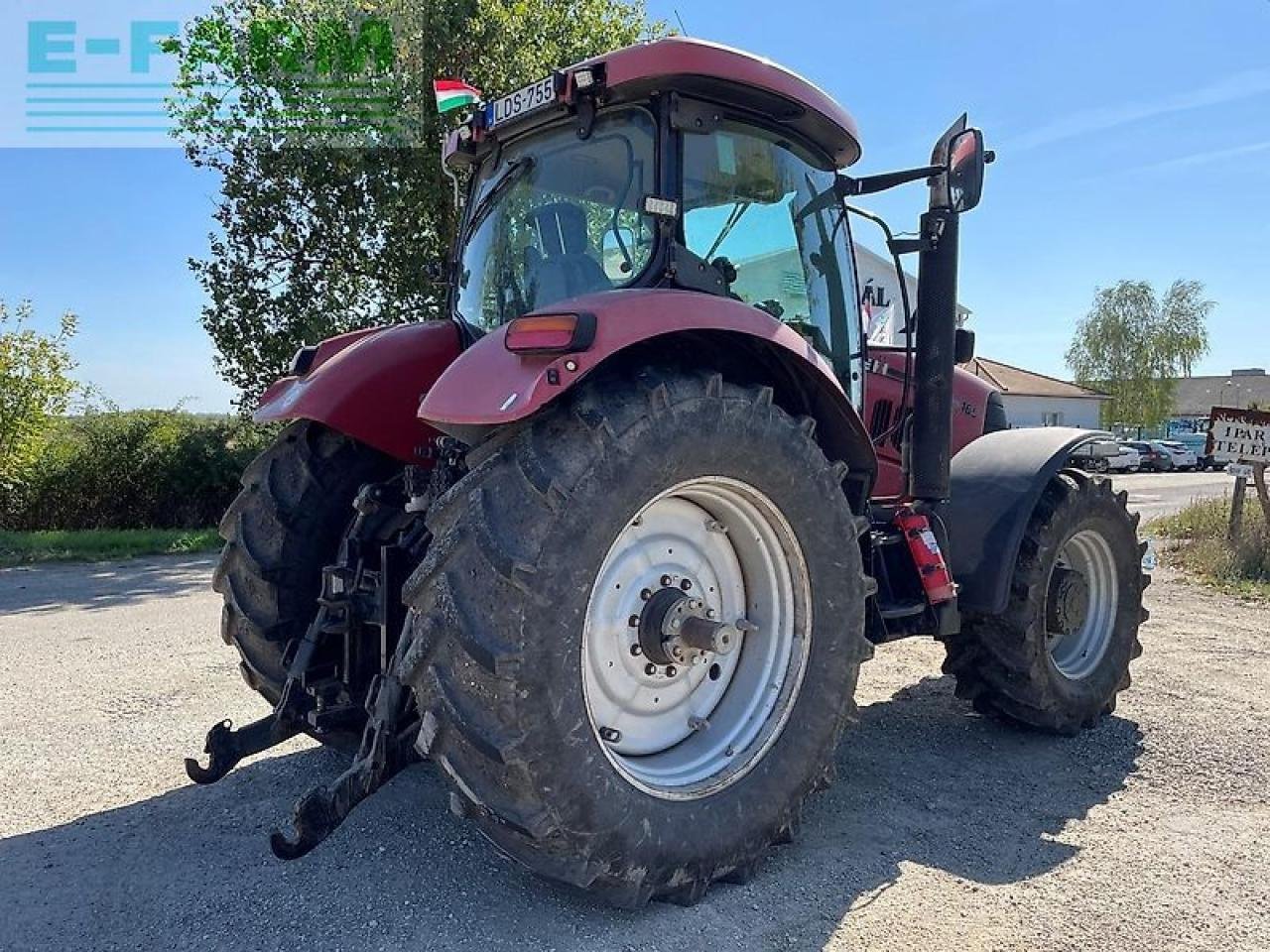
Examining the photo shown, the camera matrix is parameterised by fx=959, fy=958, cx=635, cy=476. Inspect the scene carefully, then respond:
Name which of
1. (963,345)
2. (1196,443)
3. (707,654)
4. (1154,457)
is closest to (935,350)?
(963,345)

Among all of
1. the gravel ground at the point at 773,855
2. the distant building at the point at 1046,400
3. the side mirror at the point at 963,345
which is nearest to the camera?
the gravel ground at the point at 773,855

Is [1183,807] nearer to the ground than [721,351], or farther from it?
nearer to the ground

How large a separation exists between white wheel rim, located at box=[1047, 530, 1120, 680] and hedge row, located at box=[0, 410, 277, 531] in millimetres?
12290

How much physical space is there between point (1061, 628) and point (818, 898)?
2005 millimetres

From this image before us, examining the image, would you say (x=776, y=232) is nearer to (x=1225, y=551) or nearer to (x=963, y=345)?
(x=963, y=345)

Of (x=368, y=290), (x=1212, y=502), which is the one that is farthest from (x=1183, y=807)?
(x=368, y=290)

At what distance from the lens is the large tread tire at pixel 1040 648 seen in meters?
4.02

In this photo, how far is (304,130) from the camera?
1219cm

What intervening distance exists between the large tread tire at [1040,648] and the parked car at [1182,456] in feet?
123

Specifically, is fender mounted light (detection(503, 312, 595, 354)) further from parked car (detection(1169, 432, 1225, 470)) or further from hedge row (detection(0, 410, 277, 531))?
parked car (detection(1169, 432, 1225, 470))

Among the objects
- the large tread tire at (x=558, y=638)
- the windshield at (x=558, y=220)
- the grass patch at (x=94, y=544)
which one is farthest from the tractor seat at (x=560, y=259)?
the grass patch at (x=94, y=544)

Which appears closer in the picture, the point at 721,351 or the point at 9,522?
the point at 721,351

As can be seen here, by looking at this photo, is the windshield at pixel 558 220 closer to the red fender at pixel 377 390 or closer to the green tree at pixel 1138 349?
the red fender at pixel 377 390

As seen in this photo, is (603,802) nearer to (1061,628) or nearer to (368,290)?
(1061,628)
